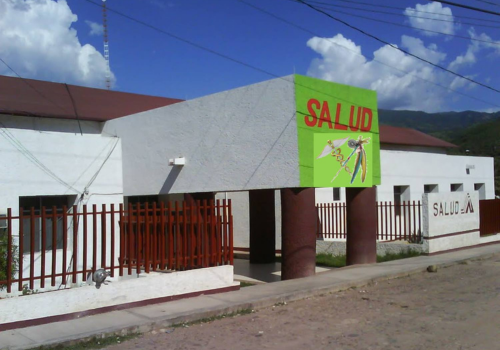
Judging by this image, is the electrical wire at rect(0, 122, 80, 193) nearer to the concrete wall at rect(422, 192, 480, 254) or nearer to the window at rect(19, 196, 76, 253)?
the window at rect(19, 196, 76, 253)

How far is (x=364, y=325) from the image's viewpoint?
803cm

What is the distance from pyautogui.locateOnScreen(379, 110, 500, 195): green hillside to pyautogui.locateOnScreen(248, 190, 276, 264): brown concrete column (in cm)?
3778

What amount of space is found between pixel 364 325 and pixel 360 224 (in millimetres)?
6518

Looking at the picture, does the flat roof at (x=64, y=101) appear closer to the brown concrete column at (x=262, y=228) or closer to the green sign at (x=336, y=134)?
the brown concrete column at (x=262, y=228)

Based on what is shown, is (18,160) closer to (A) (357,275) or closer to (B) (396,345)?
(A) (357,275)

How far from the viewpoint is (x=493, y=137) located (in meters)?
67.1

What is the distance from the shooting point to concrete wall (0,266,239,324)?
7.77 m

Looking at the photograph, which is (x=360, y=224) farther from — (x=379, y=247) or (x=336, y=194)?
(x=336, y=194)

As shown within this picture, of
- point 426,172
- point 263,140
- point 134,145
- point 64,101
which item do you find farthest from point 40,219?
point 426,172

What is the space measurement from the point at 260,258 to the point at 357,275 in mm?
5240

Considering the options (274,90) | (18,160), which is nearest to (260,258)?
(274,90)

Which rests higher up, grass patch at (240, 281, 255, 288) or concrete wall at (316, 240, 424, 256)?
concrete wall at (316, 240, 424, 256)

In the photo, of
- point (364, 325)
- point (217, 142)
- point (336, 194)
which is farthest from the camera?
point (336, 194)

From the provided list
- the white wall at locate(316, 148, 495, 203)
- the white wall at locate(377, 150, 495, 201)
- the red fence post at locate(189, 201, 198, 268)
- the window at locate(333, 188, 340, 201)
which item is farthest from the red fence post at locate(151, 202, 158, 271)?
the white wall at locate(377, 150, 495, 201)
